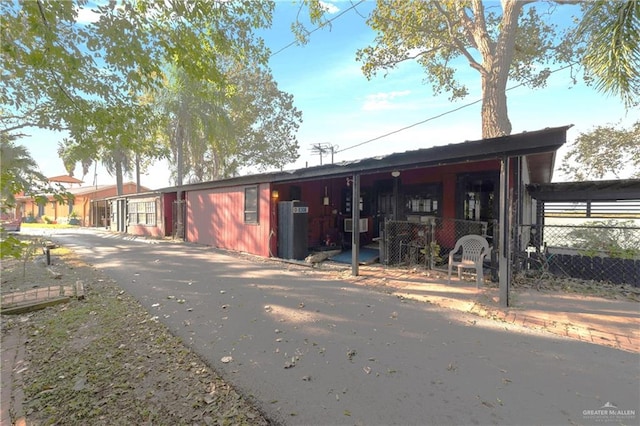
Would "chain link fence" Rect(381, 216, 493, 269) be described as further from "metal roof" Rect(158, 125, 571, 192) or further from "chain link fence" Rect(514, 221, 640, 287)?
"metal roof" Rect(158, 125, 571, 192)

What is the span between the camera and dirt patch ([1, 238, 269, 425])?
230 cm

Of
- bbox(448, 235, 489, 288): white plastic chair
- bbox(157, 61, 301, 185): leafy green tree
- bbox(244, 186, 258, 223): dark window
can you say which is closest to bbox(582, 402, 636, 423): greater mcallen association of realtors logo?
bbox(448, 235, 489, 288): white plastic chair

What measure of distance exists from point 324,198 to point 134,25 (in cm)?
804

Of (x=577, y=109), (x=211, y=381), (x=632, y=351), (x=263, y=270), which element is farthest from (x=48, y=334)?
(x=577, y=109)

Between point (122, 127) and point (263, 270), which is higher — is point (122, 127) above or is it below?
above

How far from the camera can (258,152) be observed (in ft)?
83.5

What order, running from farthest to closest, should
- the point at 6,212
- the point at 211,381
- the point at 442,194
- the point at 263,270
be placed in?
the point at 442,194
the point at 263,270
the point at 211,381
the point at 6,212

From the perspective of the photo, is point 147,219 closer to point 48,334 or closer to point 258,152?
point 258,152

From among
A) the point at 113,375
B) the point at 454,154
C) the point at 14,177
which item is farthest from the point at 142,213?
the point at 454,154

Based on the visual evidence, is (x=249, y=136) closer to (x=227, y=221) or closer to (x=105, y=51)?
(x=227, y=221)

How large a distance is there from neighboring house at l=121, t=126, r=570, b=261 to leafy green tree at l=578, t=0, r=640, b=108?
54.5 inches

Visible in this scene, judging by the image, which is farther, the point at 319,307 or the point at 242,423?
the point at 319,307

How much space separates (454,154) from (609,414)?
3820 millimetres

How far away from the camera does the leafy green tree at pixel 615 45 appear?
4.12 m
